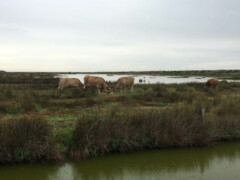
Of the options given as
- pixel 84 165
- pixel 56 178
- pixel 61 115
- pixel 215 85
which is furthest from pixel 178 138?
pixel 215 85

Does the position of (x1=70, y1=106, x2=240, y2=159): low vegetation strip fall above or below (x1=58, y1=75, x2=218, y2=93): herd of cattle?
below

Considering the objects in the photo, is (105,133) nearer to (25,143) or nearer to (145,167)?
(145,167)

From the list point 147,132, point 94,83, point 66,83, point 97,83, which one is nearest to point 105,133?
point 147,132

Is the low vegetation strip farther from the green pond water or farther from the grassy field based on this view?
the green pond water

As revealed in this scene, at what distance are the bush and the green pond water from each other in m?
0.22

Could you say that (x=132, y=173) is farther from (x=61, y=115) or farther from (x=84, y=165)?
(x=61, y=115)

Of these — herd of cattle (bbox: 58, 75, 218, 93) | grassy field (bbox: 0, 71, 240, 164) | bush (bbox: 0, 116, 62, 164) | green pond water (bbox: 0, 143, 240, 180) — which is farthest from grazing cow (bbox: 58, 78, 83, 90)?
green pond water (bbox: 0, 143, 240, 180)

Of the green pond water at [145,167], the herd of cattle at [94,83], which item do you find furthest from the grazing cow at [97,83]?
the green pond water at [145,167]

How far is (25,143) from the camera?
18.7 ft

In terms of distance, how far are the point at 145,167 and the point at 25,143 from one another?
326 cm

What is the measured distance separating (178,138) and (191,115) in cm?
100

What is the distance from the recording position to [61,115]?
32.1 feet

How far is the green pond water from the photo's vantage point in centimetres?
543

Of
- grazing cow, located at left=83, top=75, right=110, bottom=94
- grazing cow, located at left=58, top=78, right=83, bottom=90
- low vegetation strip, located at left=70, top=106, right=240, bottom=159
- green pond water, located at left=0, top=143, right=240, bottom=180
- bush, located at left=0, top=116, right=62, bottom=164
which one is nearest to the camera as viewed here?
green pond water, located at left=0, top=143, right=240, bottom=180
